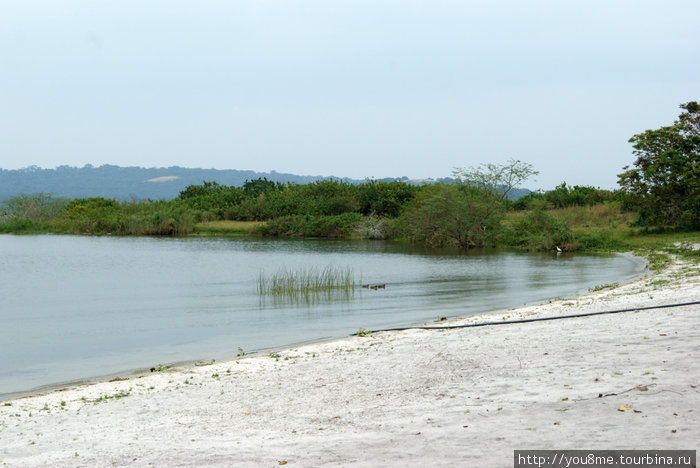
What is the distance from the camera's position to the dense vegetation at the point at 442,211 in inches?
1678

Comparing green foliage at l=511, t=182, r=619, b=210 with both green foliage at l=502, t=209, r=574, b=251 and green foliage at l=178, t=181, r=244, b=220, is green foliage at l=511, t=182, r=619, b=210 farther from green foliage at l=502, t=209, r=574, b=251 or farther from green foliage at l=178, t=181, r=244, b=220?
green foliage at l=178, t=181, r=244, b=220

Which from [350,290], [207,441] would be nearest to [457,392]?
[207,441]

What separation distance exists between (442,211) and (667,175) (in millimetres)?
16217

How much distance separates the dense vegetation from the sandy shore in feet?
106

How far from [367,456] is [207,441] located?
6.54ft

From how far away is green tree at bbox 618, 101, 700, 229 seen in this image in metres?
40.6

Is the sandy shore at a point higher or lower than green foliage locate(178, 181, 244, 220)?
lower

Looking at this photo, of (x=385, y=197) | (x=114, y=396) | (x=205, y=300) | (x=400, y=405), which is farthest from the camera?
(x=385, y=197)

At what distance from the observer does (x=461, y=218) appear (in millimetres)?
49906

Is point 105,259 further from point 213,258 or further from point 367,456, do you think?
point 367,456

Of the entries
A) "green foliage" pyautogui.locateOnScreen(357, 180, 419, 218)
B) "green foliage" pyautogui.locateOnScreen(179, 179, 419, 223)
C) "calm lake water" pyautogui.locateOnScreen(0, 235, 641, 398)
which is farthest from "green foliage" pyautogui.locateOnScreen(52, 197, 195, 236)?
"calm lake water" pyautogui.locateOnScreen(0, 235, 641, 398)

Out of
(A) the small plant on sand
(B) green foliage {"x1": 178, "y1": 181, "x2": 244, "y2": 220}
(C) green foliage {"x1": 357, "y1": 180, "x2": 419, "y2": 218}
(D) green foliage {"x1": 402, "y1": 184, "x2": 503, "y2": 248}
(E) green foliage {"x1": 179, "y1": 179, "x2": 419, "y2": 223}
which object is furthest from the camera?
(B) green foliage {"x1": 178, "y1": 181, "x2": 244, "y2": 220}

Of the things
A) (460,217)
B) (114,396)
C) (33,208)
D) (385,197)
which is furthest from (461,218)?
(33,208)

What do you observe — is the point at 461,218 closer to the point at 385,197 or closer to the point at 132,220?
the point at 385,197
